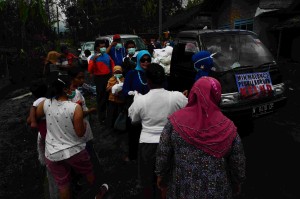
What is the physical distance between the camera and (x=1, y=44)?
50.5 feet

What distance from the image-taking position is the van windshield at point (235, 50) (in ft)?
18.2

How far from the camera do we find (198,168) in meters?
2.05

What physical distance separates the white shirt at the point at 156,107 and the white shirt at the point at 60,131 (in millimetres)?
687

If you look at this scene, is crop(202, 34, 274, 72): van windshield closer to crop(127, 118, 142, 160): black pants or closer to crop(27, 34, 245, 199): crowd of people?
crop(27, 34, 245, 199): crowd of people

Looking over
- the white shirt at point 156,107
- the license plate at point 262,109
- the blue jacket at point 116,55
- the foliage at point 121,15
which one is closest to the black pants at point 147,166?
the white shirt at point 156,107

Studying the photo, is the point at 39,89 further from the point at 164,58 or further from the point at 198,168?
the point at 164,58

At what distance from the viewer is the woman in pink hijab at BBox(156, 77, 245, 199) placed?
197 centimetres

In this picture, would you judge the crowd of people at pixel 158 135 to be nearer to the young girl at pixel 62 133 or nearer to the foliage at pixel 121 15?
the young girl at pixel 62 133

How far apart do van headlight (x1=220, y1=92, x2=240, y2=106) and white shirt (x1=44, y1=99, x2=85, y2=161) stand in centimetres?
293

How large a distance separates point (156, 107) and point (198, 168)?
3.14ft

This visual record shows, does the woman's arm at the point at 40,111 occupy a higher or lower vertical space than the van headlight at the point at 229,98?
higher

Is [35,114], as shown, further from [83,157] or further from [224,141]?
[224,141]

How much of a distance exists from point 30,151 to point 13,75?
9265 mm

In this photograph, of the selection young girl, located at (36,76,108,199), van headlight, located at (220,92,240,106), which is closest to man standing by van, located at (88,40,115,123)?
van headlight, located at (220,92,240,106)
